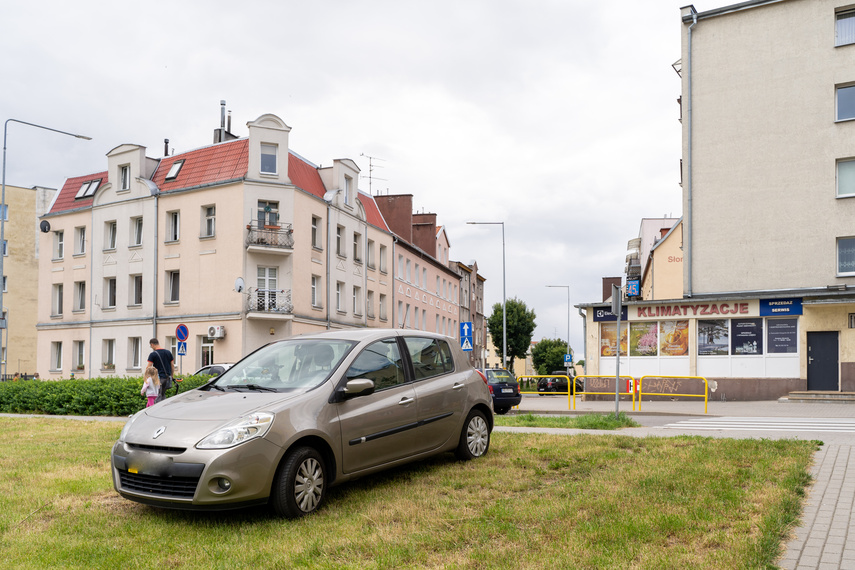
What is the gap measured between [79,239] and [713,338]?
3336 centimetres

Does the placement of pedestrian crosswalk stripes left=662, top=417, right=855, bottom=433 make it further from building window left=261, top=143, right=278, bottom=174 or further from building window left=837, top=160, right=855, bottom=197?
building window left=261, top=143, right=278, bottom=174

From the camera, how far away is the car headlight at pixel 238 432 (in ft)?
19.9

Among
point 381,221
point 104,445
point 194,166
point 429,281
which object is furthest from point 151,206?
point 104,445

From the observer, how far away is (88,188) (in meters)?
42.8

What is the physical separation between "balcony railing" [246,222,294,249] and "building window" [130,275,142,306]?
7505 mm

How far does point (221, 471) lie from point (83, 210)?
40.0 m

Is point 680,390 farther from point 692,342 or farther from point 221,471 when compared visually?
point 221,471

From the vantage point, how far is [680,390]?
28750 millimetres

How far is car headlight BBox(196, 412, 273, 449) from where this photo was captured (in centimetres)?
606

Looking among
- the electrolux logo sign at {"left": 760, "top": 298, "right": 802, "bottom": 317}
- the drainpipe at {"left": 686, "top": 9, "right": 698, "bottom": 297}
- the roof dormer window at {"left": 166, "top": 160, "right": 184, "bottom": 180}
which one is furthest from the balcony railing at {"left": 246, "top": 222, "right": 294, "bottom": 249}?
the electrolux logo sign at {"left": 760, "top": 298, "right": 802, "bottom": 317}

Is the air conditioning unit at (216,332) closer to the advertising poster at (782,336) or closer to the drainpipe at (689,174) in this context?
the drainpipe at (689,174)

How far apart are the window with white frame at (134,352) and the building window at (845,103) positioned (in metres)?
33.4

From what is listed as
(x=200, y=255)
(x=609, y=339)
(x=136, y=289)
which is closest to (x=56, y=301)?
(x=136, y=289)

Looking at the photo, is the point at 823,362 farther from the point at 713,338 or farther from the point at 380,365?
the point at 380,365
